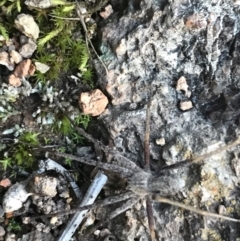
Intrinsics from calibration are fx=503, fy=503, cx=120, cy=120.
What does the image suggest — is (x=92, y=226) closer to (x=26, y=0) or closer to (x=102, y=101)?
(x=102, y=101)

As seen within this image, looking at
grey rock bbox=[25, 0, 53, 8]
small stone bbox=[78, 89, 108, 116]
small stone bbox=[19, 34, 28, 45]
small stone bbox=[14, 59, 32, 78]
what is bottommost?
small stone bbox=[78, 89, 108, 116]

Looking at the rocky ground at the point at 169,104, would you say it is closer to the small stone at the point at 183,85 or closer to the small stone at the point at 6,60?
the small stone at the point at 183,85

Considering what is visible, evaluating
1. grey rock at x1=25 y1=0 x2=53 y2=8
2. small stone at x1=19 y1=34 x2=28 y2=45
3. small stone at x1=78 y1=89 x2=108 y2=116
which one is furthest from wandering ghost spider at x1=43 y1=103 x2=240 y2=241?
grey rock at x1=25 y1=0 x2=53 y2=8

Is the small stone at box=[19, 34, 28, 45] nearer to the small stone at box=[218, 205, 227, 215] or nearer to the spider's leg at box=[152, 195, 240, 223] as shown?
the spider's leg at box=[152, 195, 240, 223]

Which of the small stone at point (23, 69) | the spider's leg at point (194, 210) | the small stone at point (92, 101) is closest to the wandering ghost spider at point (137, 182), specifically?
the spider's leg at point (194, 210)

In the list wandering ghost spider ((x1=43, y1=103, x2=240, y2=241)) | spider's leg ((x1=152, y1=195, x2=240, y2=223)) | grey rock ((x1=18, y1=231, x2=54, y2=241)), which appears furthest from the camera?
grey rock ((x1=18, y1=231, x2=54, y2=241))

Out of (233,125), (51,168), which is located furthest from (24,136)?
(233,125)
